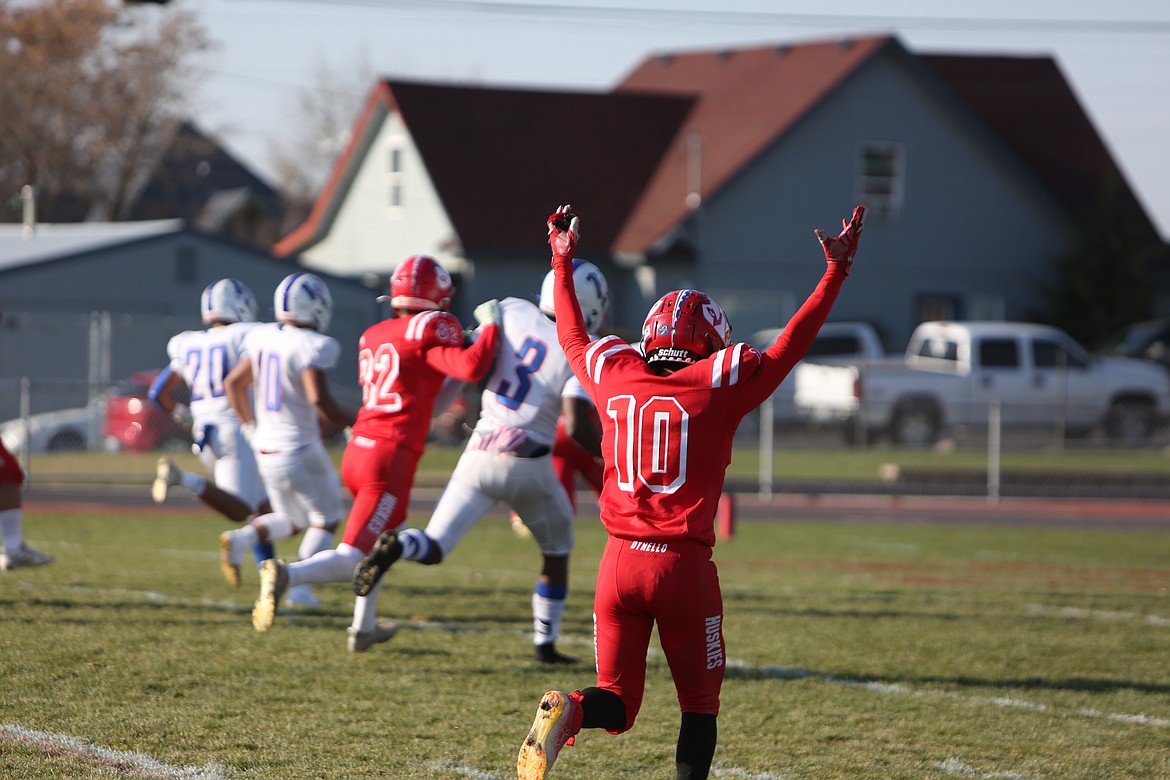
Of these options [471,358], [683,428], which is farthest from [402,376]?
[683,428]

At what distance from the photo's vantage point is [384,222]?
3297cm

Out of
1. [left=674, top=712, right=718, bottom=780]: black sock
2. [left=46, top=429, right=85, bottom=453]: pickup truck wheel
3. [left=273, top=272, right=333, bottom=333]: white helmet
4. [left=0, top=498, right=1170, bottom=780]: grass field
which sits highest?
[left=273, top=272, right=333, bottom=333]: white helmet

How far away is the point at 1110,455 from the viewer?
2345 centimetres

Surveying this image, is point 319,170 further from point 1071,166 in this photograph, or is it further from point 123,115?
point 1071,166

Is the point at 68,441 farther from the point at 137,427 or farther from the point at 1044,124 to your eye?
the point at 1044,124

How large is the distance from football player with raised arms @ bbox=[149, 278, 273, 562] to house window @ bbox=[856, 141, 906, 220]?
81.2 ft

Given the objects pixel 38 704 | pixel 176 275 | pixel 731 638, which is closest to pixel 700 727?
pixel 38 704

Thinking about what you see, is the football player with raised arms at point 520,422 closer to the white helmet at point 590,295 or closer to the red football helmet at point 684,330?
the white helmet at point 590,295

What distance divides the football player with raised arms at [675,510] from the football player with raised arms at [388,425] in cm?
249

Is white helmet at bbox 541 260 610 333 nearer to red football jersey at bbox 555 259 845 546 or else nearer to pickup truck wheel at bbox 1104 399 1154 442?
red football jersey at bbox 555 259 845 546

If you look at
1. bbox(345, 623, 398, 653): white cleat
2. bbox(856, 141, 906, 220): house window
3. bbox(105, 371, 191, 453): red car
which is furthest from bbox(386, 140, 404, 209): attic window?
bbox(345, 623, 398, 653): white cleat

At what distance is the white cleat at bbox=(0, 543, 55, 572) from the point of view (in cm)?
889

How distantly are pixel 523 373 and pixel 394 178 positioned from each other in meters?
26.1

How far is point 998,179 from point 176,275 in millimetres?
19157
